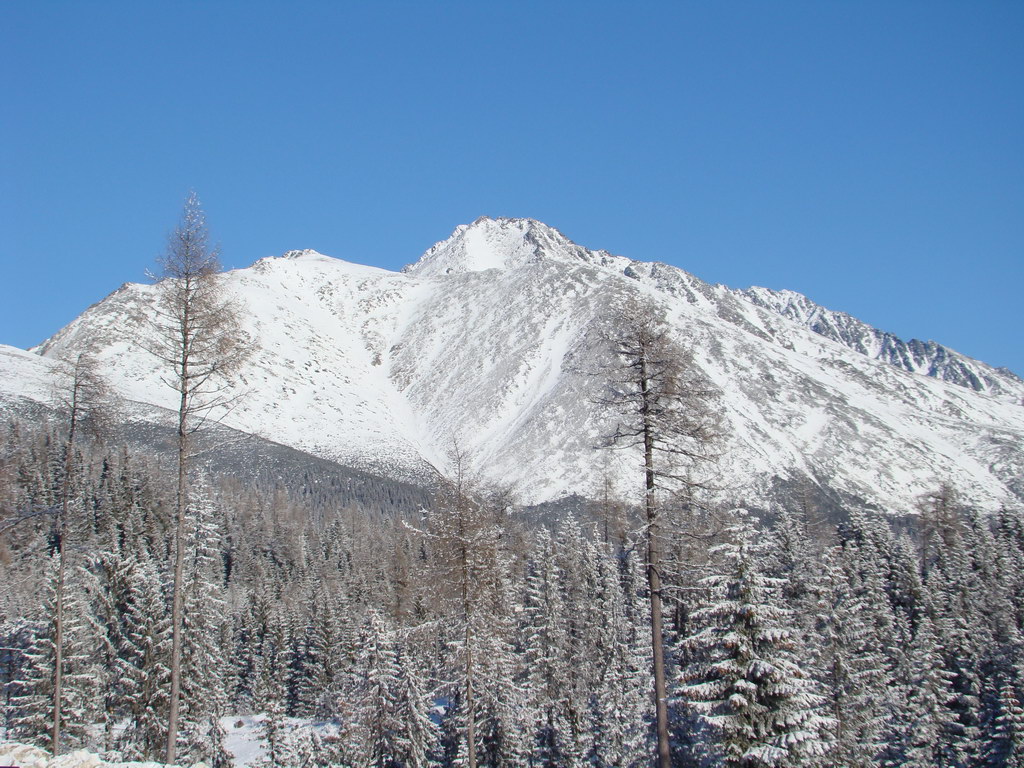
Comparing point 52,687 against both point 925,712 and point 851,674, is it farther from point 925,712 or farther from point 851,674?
point 925,712

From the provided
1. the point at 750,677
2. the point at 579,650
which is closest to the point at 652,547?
the point at 750,677

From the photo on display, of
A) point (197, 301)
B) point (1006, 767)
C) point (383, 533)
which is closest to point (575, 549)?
point (1006, 767)

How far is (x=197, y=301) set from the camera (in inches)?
744

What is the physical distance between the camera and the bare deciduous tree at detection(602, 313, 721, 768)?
1802 centimetres

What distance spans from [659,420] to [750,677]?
726 cm

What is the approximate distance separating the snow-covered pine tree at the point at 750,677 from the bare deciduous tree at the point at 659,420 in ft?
7.15

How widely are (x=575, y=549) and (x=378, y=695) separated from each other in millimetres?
26581

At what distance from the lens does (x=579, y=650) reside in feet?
160

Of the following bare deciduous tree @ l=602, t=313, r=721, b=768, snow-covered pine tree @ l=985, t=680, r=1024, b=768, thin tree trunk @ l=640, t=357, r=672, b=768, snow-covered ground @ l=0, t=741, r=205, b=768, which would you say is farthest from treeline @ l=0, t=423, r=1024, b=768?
snow-covered ground @ l=0, t=741, r=205, b=768

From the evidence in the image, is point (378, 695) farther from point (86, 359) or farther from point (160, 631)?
point (86, 359)

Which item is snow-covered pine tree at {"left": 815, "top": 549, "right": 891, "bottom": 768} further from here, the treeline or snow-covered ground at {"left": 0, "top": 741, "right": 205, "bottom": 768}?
snow-covered ground at {"left": 0, "top": 741, "right": 205, "bottom": 768}

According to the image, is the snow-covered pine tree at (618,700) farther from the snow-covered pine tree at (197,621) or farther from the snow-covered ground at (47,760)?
the snow-covered ground at (47,760)

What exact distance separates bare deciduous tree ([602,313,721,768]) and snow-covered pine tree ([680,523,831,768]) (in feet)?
7.15

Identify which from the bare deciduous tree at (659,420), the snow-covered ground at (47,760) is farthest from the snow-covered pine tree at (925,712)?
the snow-covered ground at (47,760)
